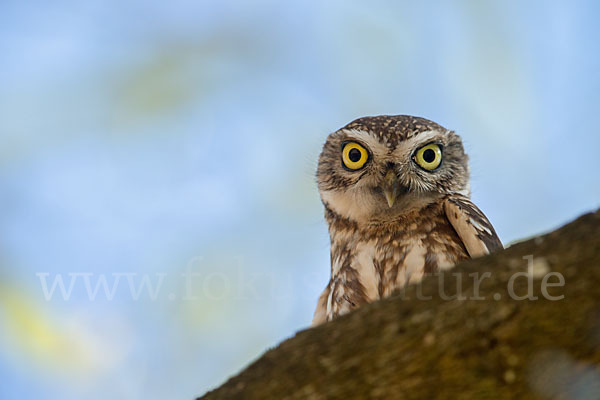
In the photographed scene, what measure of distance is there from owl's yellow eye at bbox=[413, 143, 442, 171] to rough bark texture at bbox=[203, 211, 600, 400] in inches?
110

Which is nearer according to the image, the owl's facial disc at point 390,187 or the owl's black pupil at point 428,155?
the owl's facial disc at point 390,187

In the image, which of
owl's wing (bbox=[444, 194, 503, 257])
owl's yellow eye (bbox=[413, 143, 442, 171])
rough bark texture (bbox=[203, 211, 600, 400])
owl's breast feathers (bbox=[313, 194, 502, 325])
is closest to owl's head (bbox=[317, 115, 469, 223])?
owl's yellow eye (bbox=[413, 143, 442, 171])

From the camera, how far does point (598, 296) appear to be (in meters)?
1.66

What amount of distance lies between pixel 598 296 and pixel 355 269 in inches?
111

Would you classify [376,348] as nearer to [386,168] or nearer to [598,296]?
[598,296]

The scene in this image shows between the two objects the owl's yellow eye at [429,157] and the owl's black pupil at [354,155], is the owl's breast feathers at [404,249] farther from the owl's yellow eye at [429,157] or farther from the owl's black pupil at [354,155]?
the owl's black pupil at [354,155]

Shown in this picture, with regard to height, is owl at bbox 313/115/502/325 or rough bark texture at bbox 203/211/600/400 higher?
owl at bbox 313/115/502/325

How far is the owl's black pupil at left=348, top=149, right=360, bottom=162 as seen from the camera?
4.84m

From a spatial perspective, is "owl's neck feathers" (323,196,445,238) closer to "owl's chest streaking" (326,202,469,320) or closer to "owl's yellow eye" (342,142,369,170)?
"owl's chest streaking" (326,202,469,320)

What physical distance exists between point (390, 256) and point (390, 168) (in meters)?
0.69

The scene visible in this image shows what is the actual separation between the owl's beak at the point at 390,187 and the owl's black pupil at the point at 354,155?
336 mm

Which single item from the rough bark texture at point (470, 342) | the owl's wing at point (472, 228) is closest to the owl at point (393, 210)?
the owl's wing at point (472, 228)

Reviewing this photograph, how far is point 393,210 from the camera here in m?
4.52

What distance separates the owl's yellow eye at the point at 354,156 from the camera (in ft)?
15.8
